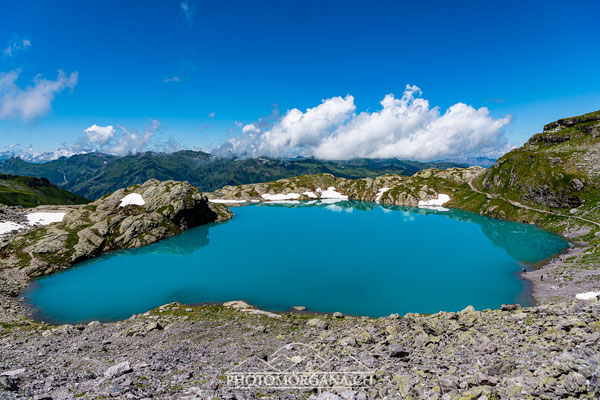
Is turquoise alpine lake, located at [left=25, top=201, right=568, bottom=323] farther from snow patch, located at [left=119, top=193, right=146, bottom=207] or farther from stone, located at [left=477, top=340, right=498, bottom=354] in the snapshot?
snow patch, located at [left=119, top=193, right=146, bottom=207]

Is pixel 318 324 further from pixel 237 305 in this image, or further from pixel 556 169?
pixel 556 169

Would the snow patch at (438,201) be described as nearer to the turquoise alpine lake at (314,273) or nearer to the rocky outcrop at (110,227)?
the turquoise alpine lake at (314,273)

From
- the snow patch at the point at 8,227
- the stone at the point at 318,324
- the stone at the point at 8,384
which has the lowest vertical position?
the stone at the point at 318,324

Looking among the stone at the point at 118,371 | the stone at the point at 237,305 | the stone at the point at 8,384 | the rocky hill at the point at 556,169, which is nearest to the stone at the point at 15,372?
the stone at the point at 8,384

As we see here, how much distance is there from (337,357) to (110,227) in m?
94.9

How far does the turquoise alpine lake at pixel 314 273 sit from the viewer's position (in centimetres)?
4528

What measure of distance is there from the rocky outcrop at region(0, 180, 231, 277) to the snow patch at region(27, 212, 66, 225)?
782 cm

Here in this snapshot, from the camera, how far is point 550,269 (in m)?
56.2

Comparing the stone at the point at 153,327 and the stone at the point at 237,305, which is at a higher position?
the stone at the point at 153,327

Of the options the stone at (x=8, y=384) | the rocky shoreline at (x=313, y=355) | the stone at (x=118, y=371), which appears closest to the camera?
the rocky shoreline at (x=313, y=355)

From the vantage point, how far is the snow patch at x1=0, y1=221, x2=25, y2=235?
78.0 meters

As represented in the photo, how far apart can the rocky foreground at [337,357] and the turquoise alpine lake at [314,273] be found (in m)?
14.7

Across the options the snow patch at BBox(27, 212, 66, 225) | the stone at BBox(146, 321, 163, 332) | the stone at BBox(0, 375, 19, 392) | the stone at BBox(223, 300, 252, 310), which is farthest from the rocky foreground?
the snow patch at BBox(27, 212, 66, 225)

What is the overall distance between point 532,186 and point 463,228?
44.8m
